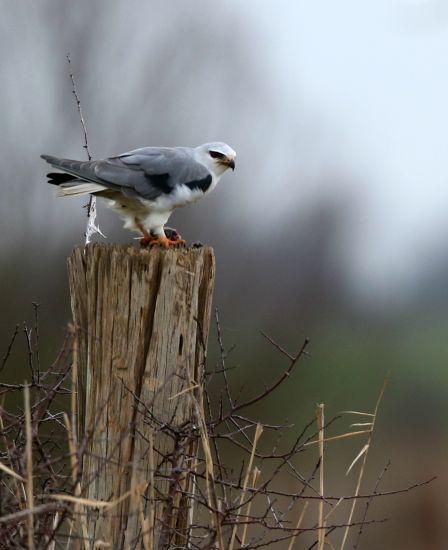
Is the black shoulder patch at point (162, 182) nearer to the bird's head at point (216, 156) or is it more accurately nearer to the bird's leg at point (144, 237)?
the bird's leg at point (144, 237)

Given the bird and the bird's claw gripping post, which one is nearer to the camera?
the bird's claw gripping post

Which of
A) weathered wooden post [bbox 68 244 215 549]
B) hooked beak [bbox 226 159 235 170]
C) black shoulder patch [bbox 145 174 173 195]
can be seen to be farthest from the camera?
hooked beak [bbox 226 159 235 170]

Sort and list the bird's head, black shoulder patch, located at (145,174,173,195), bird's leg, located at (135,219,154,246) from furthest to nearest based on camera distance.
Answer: the bird's head
black shoulder patch, located at (145,174,173,195)
bird's leg, located at (135,219,154,246)

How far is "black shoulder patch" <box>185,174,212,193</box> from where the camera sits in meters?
→ 3.62

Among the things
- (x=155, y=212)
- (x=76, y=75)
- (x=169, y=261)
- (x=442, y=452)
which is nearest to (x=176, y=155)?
(x=155, y=212)

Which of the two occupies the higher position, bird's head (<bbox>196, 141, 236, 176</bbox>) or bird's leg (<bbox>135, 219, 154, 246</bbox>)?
bird's head (<bbox>196, 141, 236, 176</bbox>)

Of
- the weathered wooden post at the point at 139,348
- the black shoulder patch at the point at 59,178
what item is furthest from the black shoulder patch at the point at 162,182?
the weathered wooden post at the point at 139,348

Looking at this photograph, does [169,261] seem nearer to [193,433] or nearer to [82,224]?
[193,433]

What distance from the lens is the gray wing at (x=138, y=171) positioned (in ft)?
11.4

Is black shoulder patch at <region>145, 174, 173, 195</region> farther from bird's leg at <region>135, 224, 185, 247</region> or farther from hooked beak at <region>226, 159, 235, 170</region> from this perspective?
hooked beak at <region>226, 159, 235, 170</region>

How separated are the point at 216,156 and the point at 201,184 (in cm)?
32

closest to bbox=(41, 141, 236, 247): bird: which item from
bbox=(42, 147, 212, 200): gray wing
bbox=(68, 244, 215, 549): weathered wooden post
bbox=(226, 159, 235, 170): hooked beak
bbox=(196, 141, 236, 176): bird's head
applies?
bbox=(42, 147, 212, 200): gray wing

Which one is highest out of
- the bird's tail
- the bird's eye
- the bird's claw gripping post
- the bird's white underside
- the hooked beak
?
the bird's eye

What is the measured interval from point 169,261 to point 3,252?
23.0 feet
